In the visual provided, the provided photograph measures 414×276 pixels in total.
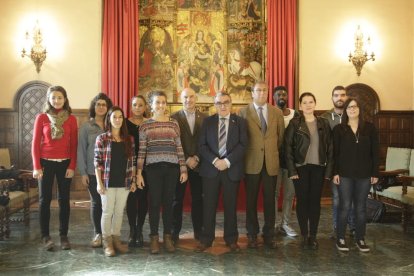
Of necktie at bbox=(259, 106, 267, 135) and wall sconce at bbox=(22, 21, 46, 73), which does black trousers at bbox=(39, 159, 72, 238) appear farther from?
wall sconce at bbox=(22, 21, 46, 73)

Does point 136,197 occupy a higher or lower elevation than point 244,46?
lower

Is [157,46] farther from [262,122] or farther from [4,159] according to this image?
[262,122]

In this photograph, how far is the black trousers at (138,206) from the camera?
4.24 m

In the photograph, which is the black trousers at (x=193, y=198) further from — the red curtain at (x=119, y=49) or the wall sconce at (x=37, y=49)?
the wall sconce at (x=37, y=49)

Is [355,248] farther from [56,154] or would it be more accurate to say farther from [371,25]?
[371,25]

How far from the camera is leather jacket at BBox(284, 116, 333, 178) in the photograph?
4.05 meters

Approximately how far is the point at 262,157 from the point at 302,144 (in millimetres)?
413

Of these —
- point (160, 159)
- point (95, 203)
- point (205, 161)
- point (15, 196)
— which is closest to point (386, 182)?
point (205, 161)

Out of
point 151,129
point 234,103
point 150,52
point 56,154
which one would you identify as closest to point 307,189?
point 151,129

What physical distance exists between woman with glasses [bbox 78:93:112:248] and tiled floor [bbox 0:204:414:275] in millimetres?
410

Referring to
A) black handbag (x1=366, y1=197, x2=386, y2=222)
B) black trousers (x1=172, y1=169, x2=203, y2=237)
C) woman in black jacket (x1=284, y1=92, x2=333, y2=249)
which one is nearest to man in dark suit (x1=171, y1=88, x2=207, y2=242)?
black trousers (x1=172, y1=169, x2=203, y2=237)

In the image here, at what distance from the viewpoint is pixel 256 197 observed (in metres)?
4.20

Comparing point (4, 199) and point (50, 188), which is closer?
point (50, 188)

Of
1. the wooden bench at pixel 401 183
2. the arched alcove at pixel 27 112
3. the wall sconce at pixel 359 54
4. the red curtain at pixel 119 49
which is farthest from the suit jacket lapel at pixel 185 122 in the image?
the wall sconce at pixel 359 54
